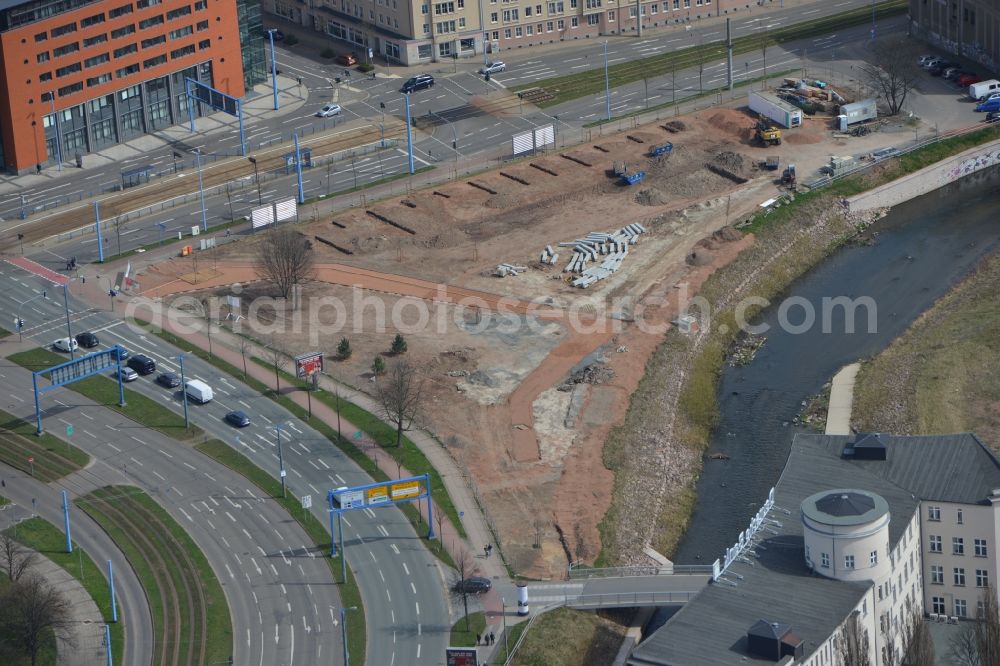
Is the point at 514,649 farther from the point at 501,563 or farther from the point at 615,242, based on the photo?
the point at 615,242

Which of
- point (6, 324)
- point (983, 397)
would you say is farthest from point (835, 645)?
point (6, 324)

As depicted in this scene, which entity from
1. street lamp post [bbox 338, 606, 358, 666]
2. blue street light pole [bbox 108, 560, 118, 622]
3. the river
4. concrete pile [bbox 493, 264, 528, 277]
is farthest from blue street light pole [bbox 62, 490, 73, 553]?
concrete pile [bbox 493, 264, 528, 277]

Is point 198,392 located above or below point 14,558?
above

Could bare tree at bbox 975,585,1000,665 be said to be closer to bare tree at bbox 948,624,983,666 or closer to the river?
bare tree at bbox 948,624,983,666

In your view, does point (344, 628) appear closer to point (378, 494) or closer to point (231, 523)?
point (378, 494)

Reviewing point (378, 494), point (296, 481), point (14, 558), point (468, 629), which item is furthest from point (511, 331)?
point (14, 558)

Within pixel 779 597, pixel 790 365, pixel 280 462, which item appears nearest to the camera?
pixel 779 597
